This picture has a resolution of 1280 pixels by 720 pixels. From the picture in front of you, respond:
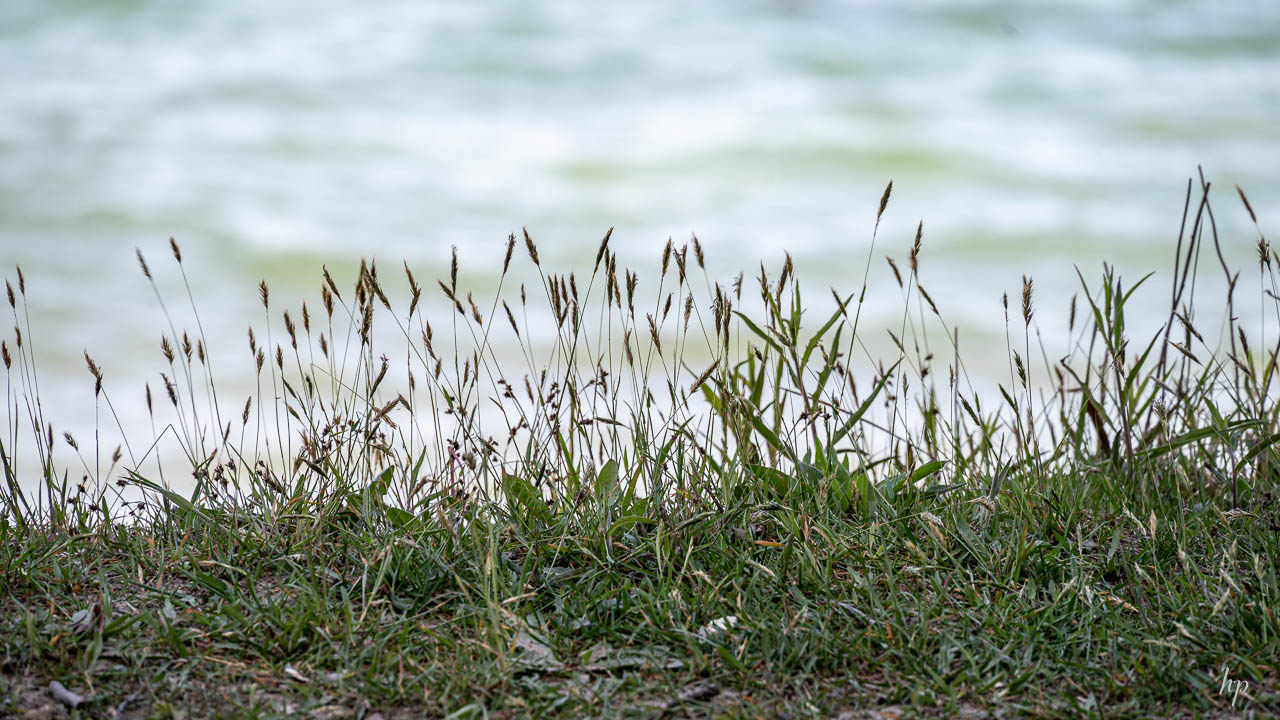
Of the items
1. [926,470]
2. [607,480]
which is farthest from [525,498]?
[926,470]

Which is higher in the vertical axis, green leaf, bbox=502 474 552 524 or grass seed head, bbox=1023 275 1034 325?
grass seed head, bbox=1023 275 1034 325

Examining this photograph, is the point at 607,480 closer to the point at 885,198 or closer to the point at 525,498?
the point at 525,498

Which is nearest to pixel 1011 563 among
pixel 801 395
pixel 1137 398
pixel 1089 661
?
pixel 1089 661

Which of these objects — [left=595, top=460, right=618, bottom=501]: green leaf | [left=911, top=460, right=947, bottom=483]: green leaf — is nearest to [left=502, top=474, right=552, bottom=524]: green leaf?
[left=595, top=460, right=618, bottom=501]: green leaf

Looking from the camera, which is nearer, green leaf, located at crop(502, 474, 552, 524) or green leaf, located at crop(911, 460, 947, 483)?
green leaf, located at crop(502, 474, 552, 524)

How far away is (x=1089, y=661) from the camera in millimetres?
1937

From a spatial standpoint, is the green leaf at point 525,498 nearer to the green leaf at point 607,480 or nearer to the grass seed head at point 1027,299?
the green leaf at point 607,480

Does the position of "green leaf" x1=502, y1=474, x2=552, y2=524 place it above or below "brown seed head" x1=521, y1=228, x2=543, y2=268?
below

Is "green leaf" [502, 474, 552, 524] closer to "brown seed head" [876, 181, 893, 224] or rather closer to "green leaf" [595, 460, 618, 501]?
"green leaf" [595, 460, 618, 501]

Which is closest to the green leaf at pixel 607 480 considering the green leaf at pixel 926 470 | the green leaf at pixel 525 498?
the green leaf at pixel 525 498

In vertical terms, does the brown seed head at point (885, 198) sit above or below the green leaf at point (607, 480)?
above

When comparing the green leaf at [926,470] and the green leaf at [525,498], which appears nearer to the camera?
the green leaf at [525,498]

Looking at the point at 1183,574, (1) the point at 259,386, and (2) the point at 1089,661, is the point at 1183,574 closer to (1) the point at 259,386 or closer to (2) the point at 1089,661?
(2) the point at 1089,661

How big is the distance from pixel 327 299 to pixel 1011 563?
6.09 ft
